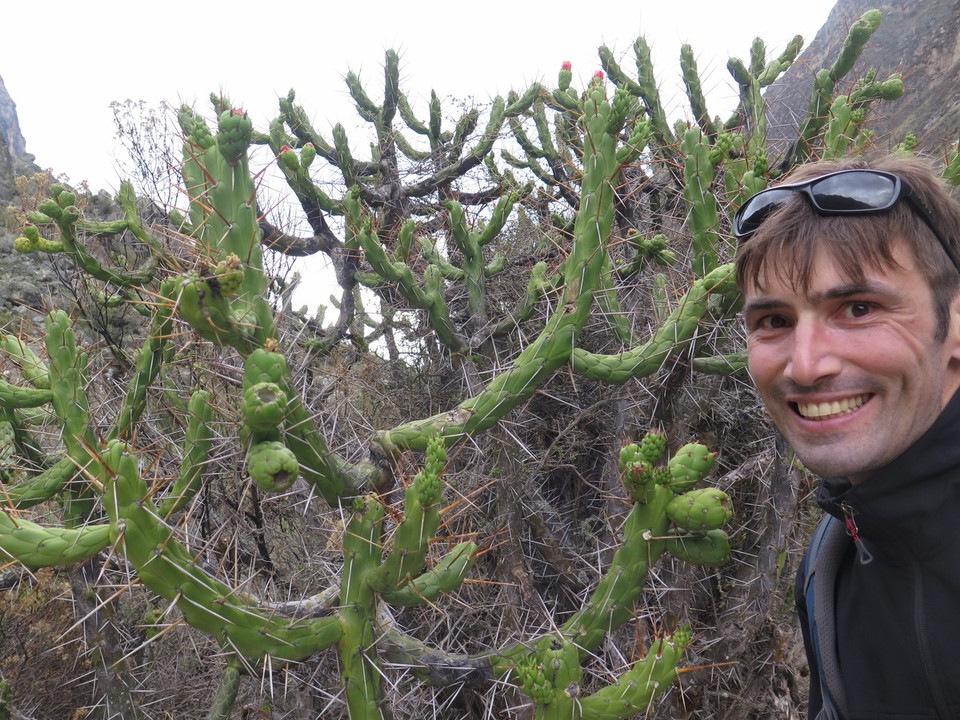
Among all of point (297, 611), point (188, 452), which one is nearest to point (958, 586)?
point (297, 611)

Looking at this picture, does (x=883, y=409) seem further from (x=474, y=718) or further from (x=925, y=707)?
(x=474, y=718)

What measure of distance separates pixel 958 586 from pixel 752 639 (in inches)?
102

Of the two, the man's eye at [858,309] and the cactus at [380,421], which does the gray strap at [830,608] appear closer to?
the cactus at [380,421]

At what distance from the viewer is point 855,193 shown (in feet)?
4.86

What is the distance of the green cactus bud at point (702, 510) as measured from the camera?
1.87m

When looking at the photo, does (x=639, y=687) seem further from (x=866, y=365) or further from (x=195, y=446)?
(x=195, y=446)

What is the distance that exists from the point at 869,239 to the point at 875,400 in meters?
0.35

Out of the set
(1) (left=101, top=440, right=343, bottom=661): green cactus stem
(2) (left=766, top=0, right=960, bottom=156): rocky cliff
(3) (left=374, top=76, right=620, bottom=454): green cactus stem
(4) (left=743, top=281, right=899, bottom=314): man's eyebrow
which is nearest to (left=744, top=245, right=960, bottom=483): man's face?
(4) (left=743, top=281, right=899, bottom=314): man's eyebrow

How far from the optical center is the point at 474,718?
144 inches

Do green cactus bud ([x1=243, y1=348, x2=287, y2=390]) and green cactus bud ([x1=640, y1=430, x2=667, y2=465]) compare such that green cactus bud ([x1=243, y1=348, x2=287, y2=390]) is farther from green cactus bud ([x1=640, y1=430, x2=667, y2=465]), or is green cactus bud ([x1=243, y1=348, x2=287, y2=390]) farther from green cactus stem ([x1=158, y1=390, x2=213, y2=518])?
green cactus bud ([x1=640, y1=430, x2=667, y2=465])

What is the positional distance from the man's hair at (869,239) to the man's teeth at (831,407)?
0.69 ft

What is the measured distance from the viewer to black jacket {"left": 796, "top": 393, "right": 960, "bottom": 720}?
47.2 inches

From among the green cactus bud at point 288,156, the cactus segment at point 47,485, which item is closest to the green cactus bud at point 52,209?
the green cactus bud at point 288,156

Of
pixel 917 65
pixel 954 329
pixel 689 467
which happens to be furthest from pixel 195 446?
pixel 917 65
